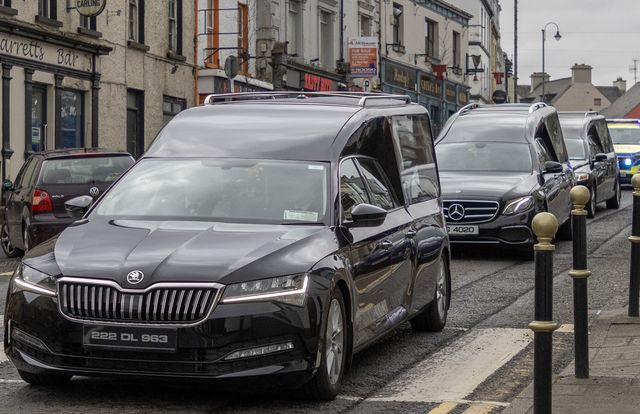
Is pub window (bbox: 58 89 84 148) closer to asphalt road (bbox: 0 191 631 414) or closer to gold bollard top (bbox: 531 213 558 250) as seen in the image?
asphalt road (bbox: 0 191 631 414)

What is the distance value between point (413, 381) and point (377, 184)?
5.18 feet

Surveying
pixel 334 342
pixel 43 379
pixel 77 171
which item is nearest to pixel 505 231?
pixel 77 171

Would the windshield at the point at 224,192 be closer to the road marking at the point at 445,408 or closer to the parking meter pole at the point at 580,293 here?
the road marking at the point at 445,408

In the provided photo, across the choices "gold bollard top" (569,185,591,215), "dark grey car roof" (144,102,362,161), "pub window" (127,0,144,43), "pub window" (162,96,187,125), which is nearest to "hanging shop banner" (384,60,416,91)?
"pub window" (162,96,187,125)

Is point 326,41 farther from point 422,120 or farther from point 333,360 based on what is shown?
point 333,360

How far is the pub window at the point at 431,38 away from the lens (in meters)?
63.6

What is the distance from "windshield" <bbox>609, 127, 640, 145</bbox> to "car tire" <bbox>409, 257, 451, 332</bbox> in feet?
95.9

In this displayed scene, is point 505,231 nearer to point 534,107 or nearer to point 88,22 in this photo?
point 534,107

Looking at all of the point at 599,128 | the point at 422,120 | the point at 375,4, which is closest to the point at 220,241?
the point at 422,120

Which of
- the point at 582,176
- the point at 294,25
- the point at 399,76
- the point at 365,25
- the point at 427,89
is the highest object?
the point at 365,25

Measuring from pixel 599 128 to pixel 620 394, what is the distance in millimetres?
22787

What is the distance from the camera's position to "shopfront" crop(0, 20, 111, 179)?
98.1ft

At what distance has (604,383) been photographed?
26.0ft

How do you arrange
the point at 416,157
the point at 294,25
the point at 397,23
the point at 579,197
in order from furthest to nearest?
the point at 397,23 < the point at 294,25 < the point at 416,157 < the point at 579,197
